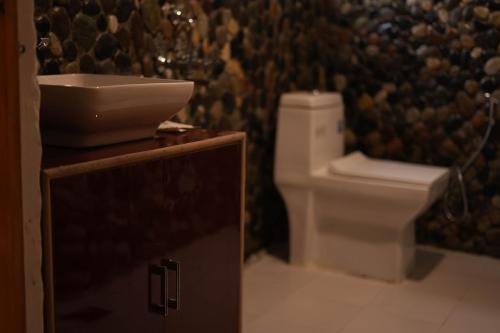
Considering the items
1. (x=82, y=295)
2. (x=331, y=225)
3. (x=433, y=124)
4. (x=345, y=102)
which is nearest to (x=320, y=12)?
(x=345, y=102)

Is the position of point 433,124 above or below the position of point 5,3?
below

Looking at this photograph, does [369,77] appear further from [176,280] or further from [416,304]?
[176,280]

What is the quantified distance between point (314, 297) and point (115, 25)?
4.62 ft

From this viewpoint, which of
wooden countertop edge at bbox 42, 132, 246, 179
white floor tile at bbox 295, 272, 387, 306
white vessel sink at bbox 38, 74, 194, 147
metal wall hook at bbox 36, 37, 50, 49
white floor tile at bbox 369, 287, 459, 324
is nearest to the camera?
wooden countertop edge at bbox 42, 132, 246, 179

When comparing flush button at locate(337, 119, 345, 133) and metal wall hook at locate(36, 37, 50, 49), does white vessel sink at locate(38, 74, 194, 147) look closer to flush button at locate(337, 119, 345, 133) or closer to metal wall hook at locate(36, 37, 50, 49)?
metal wall hook at locate(36, 37, 50, 49)

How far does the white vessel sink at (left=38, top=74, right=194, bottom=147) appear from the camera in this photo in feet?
5.01

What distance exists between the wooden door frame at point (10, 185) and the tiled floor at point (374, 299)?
1.29m

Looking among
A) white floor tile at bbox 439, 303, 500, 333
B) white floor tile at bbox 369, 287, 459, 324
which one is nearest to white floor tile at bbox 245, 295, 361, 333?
white floor tile at bbox 369, 287, 459, 324

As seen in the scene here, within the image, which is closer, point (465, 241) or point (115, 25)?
point (115, 25)

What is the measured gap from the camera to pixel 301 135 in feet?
10.1

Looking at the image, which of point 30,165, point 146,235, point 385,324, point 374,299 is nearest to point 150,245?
point 146,235

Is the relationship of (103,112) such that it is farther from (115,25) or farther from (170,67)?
(170,67)

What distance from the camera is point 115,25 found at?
7.38 feet

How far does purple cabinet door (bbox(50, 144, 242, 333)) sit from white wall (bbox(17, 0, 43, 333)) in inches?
2.3
